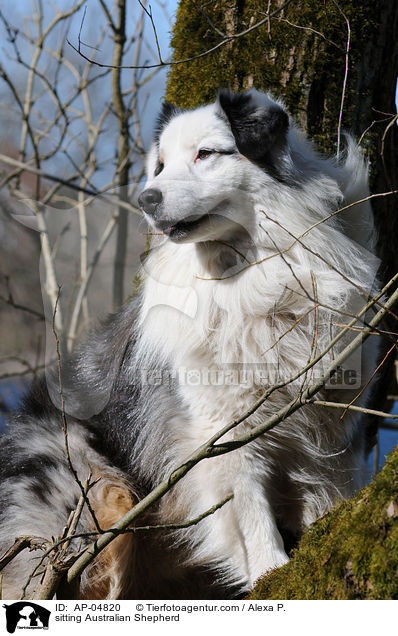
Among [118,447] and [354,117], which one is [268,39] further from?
[118,447]

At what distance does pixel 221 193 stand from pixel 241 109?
9.7 inches

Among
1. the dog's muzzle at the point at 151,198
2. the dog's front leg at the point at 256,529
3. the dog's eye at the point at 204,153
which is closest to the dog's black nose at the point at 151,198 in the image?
the dog's muzzle at the point at 151,198

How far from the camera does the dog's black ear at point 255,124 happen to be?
1.51m

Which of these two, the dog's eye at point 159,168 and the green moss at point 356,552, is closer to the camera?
the green moss at point 356,552

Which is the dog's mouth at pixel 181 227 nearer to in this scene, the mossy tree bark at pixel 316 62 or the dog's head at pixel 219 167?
the dog's head at pixel 219 167

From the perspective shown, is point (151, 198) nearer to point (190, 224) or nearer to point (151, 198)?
point (151, 198)

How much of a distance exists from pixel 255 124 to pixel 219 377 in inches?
28.2

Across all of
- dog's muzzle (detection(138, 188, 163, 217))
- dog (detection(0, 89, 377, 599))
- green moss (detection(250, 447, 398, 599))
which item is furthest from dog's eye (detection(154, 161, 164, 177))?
green moss (detection(250, 447, 398, 599))

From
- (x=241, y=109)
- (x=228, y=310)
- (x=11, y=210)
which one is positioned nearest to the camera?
(x=241, y=109)

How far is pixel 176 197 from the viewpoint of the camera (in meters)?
1.43

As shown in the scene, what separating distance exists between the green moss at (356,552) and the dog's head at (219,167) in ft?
2.57

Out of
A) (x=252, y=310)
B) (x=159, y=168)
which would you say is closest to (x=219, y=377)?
Result: (x=252, y=310)

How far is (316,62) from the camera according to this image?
202 cm

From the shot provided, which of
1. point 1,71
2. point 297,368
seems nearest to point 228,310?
point 297,368
